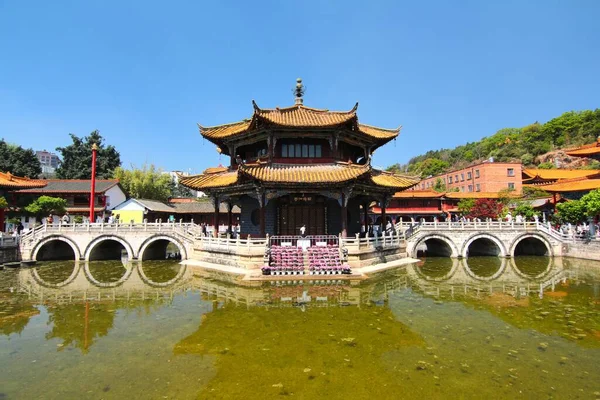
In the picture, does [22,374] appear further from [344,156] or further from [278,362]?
[344,156]

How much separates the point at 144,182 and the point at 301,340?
160ft

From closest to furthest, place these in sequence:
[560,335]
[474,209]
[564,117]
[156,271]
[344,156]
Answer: [560,335]
[156,271]
[344,156]
[474,209]
[564,117]

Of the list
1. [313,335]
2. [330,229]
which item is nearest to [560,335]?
[313,335]

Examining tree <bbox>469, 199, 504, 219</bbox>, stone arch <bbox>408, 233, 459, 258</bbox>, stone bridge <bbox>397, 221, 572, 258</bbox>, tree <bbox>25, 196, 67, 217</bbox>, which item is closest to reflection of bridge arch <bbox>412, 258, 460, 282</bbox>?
stone arch <bbox>408, 233, 459, 258</bbox>

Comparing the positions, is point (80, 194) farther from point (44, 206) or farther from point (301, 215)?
point (301, 215)

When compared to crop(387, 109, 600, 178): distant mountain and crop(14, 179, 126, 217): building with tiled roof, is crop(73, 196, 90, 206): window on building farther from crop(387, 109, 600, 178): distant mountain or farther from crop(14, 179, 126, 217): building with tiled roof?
crop(387, 109, 600, 178): distant mountain

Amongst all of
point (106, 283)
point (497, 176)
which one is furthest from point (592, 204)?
point (106, 283)

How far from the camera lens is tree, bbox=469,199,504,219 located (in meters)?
35.8

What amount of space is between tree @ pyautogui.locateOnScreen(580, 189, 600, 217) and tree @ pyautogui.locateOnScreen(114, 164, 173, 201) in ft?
171

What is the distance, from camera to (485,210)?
119 ft

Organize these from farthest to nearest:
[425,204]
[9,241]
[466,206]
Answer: [425,204], [466,206], [9,241]

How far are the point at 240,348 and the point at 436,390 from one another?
476 cm

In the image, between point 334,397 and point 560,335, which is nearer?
point 334,397

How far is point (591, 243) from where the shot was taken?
24.2 meters
